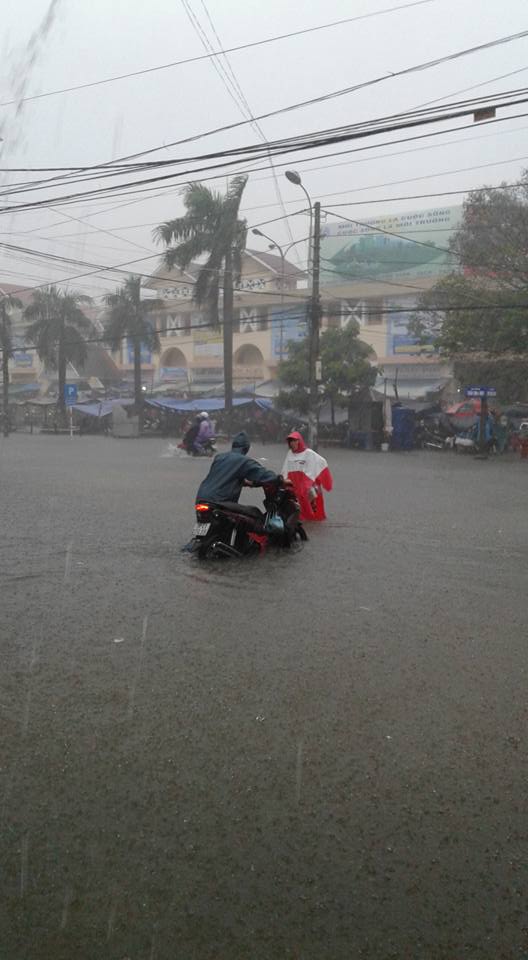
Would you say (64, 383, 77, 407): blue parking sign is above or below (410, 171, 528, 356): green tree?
below

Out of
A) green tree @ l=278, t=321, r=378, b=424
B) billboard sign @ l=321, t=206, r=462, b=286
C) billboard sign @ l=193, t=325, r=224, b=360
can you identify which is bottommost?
green tree @ l=278, t=321, r=378, b=424

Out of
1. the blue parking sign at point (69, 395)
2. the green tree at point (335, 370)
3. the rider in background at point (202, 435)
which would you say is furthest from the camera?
the blue parking sign at point (69, 395)

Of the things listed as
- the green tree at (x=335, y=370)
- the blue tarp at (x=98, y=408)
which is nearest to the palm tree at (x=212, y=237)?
the green tree at (x=335, y=370)

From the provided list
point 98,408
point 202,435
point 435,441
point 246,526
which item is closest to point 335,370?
point 435,441

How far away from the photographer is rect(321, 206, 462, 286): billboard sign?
48.3 m

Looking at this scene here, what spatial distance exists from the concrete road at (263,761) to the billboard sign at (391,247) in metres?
41.9

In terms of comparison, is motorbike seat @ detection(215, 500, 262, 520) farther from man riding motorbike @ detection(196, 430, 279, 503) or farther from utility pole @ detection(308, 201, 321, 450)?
utility pole @ detection(308, 201, 321, 450)

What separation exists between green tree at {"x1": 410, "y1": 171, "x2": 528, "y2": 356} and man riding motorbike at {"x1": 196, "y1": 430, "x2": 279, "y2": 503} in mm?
20636

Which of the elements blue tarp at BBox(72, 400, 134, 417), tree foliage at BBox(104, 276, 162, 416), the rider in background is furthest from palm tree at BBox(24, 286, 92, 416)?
the rider in background

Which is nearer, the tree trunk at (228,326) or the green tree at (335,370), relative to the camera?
the green tree at (335,370)

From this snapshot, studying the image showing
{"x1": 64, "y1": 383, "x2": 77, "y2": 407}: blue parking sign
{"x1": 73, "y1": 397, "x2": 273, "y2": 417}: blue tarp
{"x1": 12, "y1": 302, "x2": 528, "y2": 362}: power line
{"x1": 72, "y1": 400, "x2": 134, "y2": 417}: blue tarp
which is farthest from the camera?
{"x1": 64, "y1": 383, "x2": 77, "y2": 407}: blue parking sign

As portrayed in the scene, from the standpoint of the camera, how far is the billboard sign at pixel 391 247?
48312 millimetres

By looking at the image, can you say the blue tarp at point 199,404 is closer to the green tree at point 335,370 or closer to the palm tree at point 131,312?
the palm tree at point 131,312

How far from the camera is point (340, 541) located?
10.6 meters
